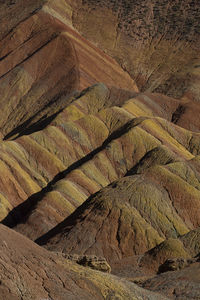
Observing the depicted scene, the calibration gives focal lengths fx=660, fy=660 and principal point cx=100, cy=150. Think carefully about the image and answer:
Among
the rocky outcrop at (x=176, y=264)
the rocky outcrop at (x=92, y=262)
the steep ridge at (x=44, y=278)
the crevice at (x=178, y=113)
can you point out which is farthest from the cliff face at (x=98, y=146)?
the rocky outcrop at (x=92, y=262)

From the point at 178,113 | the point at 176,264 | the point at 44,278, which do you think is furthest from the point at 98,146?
the point at 44,278

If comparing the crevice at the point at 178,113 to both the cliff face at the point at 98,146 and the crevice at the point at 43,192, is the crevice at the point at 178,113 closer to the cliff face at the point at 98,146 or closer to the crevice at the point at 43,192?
the cliff face at the point at 98,146

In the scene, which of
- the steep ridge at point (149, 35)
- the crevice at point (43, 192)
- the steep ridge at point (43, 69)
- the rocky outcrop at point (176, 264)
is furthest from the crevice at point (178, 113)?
the rocky outcrop at point (176, 264)

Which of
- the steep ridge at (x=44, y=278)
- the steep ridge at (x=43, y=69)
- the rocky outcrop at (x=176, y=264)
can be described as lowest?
the rocky outcrop at (x=176, y=264)

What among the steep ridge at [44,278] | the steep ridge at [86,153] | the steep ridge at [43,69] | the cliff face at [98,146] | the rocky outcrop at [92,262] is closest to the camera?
the steep ridge at [44,278]

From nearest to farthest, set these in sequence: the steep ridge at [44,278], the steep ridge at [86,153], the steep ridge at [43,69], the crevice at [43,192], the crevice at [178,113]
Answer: the steep ridge at [44,278] < the steep ridge at [86,153] < the crevice at [43,192] < the crevice at [178,113] < the steep ridge at [43,69]

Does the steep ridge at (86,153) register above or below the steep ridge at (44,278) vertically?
above

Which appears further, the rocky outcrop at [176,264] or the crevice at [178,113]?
the crevice at [178,113]

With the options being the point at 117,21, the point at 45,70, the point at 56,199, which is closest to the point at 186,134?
the point at 56,199
